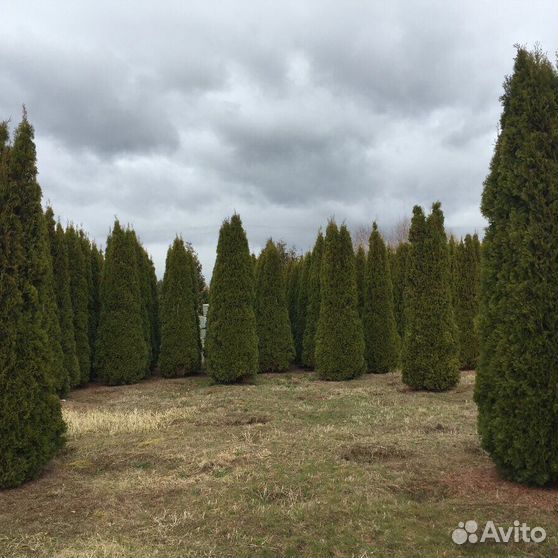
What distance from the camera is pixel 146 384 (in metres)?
13.6

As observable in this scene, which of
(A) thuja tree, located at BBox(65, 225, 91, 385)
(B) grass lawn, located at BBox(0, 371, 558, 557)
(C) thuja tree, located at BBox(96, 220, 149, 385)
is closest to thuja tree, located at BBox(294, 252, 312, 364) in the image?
(C) thuja tree, located at BBox(96, 220, 149, 385)

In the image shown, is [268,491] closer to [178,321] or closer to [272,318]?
[178,321]

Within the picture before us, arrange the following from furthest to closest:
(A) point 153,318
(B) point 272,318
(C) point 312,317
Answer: (A) point 153,318
(C) point 312,317
(B) point 272,318

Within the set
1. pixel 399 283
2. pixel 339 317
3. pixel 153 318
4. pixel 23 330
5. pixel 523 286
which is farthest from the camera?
pixel 399 283

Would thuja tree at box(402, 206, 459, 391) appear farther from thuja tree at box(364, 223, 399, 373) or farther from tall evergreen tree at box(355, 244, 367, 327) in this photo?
tall evergreen tree at box(355, 244, 367, 327)

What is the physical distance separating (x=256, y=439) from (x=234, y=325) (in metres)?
6.38

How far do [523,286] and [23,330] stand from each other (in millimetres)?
5122

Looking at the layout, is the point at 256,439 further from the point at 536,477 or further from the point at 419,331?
the point at 419,331

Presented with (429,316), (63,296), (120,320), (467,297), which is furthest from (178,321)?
(467,297)

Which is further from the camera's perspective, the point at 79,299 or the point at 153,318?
the point at 153,318

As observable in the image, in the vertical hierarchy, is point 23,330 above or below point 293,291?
below

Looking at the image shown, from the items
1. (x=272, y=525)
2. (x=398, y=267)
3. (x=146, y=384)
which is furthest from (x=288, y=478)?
(x=398, y=267)

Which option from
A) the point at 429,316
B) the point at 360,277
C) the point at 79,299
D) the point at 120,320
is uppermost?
the point at 360,277

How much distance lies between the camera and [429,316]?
1120 centimetres
